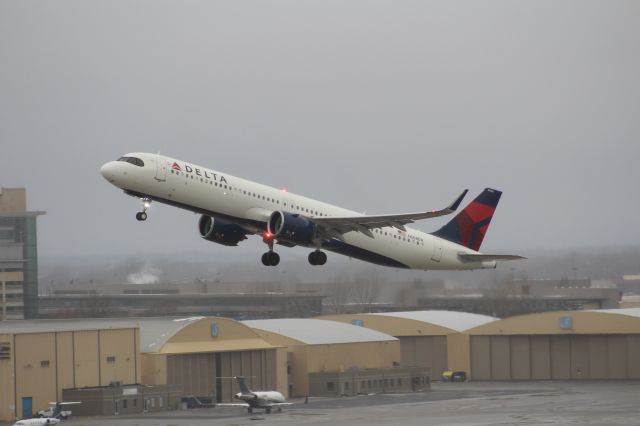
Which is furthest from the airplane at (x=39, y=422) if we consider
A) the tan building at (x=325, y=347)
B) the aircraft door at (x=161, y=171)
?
the tan building at (x=325, y=347)

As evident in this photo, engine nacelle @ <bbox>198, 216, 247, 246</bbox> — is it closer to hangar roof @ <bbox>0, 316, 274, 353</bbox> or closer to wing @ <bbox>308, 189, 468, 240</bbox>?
wing @ <bbox>308, 189, 468, 240</bbox>

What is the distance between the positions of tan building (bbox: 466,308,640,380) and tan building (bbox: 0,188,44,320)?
62.1 metres

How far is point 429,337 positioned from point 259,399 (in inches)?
1291

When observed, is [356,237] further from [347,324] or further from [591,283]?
[591,283]

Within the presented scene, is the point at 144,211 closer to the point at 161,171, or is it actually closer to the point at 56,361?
the point at 161,171

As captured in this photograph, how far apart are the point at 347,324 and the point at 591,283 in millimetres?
68387

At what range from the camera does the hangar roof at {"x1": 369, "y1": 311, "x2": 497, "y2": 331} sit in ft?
390

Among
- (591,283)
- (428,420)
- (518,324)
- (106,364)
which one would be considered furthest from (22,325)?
(591,283)

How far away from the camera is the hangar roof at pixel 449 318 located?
118750 mm

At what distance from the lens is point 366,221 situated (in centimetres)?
6562

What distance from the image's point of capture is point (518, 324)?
11512 centimetres

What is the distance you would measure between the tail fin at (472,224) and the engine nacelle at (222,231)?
1481 cm

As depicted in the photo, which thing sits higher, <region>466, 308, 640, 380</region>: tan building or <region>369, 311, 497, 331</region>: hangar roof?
<region>369, 311, 497, 331</region>: hangar roof

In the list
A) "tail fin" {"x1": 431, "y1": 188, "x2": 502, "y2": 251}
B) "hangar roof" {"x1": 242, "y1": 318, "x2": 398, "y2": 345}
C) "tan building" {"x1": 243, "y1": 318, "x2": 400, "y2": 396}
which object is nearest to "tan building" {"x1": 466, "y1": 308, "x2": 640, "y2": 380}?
"hangar roof" {"x1": 242, "y1": 318, "x2": 398, "y2": 345}
